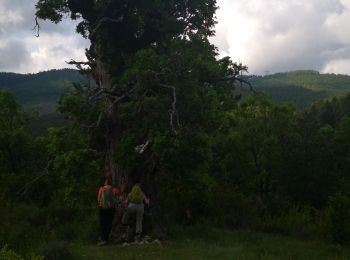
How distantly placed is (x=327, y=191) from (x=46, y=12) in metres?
16.9

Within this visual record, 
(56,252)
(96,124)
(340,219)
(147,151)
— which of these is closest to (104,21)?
(96,124)

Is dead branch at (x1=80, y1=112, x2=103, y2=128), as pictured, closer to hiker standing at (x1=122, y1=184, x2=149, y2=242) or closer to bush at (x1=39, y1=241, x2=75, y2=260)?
hiker standing at (x1=122, y1=184, x2=149, y2=242)

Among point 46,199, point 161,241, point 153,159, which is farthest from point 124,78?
point 46,199

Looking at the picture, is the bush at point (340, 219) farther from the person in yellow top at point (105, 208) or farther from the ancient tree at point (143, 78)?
the person in yellow top at point (105, 208)

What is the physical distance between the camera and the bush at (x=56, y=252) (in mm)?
10953

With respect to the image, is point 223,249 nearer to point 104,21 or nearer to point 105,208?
point 105,208

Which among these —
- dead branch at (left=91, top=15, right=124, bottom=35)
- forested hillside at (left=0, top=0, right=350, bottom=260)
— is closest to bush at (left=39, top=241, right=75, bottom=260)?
forested hillside at (left=0, top=0, right=350, bottom=260)

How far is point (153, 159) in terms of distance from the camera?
14383 millimetres

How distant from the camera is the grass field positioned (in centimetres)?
1193

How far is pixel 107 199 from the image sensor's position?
554 inches

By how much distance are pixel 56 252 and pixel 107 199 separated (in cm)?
325

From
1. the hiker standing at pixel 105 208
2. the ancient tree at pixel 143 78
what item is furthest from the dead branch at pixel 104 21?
the hiker standing at pixel 105 208

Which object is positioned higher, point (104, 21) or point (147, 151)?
point (104, 21)

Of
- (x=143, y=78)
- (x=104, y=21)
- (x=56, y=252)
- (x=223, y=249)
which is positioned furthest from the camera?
(x=104, y=21)
